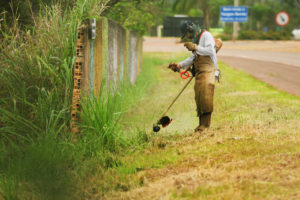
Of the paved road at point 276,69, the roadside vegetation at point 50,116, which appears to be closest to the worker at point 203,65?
the roadside vegetation at point 50,116

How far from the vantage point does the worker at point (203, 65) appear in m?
8.12

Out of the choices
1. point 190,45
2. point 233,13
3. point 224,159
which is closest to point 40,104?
point 224,159

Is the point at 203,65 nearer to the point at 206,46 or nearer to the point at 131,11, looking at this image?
the point at 206,46

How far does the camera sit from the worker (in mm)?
8117

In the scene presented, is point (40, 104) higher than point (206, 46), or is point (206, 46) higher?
point (206, 46)

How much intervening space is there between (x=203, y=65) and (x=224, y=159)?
7.84 feet

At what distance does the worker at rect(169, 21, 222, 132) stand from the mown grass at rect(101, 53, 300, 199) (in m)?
0.37

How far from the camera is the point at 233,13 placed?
39.6m

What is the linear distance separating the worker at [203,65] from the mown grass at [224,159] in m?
0.37

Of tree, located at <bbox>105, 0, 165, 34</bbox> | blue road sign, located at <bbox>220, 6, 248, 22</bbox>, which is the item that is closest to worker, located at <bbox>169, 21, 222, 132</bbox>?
tree, located at <bbox>105, 0, 165, 34</bbox>

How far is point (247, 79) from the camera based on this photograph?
17031 millimetres

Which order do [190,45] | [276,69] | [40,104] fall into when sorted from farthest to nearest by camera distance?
[276,69] → [190,45] → [40,104]

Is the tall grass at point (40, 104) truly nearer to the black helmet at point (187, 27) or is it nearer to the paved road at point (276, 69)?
the black helmet at point (187, 27)

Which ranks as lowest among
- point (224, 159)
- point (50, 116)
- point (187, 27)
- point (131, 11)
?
point (224, 159)
